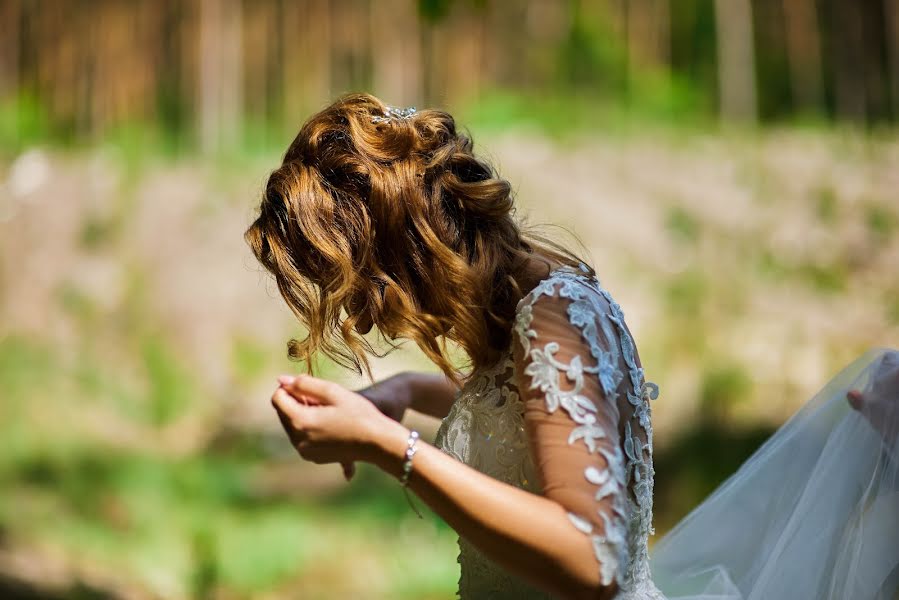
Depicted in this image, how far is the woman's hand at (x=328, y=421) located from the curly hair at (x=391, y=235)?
162 mm

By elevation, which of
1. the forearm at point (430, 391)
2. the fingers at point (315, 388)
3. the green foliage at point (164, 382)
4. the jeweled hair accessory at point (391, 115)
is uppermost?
the jeweled hair accessory at point (391, 115)

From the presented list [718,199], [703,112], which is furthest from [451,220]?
[703,112]

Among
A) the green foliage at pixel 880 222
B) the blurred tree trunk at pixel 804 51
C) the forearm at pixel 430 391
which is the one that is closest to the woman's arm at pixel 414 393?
the forearm at pixel 430 391

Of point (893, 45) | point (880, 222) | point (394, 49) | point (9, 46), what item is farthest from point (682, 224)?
point (9, 46)

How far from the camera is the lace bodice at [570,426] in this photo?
123 cm

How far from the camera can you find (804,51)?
9.84 m

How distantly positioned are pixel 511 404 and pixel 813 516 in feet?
1.92

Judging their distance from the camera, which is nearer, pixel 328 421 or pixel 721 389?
pixel 328 421

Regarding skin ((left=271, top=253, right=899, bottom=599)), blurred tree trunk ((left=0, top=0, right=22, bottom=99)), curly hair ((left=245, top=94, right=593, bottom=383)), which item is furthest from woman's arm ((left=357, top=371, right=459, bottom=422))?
blurred tree trunk ((left=0, top=0, right=22, bottom=99))

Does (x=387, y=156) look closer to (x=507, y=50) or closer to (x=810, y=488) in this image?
(x=810, y=488)

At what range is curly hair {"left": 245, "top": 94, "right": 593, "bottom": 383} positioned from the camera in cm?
144

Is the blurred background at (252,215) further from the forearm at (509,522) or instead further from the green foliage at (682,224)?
the forearm at (509,522)

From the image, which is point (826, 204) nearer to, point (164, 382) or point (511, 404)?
point (164, 382)

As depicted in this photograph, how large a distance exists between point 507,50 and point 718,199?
8.67 ft
